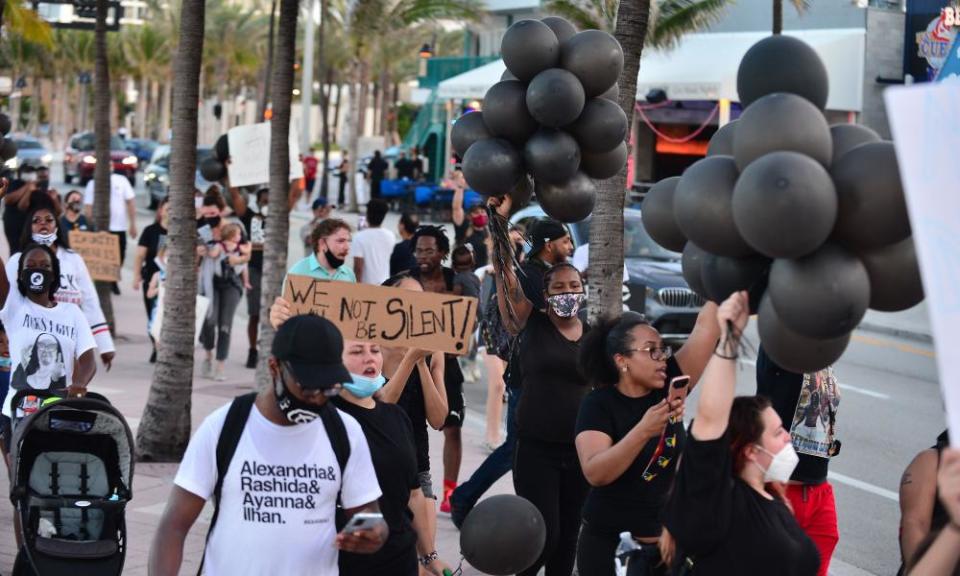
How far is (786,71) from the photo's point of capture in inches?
176

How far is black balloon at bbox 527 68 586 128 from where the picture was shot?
21.8 feet

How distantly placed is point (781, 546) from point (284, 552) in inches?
62.1

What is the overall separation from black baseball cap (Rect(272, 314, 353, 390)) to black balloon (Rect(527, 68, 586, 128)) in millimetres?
2312

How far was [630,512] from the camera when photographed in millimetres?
5961

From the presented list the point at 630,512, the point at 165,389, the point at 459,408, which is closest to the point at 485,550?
the point at 630,512

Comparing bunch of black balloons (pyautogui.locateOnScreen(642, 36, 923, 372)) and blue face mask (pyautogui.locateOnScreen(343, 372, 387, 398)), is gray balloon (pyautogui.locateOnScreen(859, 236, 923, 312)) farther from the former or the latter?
blue face mask (pyautogui.locateOnScreen(343, 372, 387, 398))

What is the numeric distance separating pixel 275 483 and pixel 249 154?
9.42 meters

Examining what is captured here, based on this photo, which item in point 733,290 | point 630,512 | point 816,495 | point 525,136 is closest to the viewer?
point 733,290

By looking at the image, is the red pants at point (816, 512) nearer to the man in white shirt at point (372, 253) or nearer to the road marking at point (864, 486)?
the road marking at point (864, 486)

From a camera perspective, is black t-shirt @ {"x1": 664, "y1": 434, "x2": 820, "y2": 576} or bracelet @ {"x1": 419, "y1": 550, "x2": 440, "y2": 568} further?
bracelet @ {"x1": 419, "y1": 550, "x2": 440, "y2": 568}

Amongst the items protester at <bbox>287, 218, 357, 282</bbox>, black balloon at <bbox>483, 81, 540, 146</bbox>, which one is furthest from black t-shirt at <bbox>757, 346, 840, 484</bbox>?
protester at <bbox>287, 218, 357, 282</bbox>

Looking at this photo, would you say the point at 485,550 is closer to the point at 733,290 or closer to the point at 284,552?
the point at 284,552

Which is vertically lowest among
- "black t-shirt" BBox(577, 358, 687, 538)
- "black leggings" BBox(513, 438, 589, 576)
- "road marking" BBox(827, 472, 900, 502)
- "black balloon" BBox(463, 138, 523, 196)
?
"road marking" BBox(827, 472, 900, 502)

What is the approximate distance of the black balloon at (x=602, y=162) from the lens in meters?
7.01
